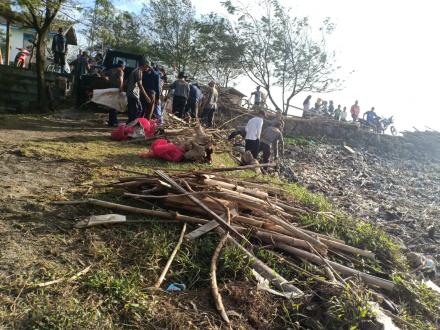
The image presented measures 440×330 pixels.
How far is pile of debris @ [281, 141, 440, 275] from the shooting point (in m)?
9.11

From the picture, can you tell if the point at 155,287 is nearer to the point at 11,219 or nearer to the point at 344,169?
the point at 11,219

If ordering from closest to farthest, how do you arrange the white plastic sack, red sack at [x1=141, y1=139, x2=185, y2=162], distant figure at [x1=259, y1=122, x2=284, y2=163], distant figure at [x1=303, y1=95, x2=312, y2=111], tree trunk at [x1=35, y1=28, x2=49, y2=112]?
1. red sack at [x1=141, y1=139, x2=185, y2=162]
2. the white plastic sack
3. distant figure at [x1=259, y1=122, x2=284, y2=163]
4. tree trunk at [x1=35, y1=28, x2=49, y2=112]
5. distant figure at [x1=303, y1=95, x2=312, y2=111]

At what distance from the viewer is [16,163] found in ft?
17.7

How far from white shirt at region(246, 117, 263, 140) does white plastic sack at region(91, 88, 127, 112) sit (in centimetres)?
337

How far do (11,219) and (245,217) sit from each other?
7.90 feet

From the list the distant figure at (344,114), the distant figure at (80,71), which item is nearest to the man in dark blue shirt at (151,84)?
the distant figure at (80,71)

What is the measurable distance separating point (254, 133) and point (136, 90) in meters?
3.10

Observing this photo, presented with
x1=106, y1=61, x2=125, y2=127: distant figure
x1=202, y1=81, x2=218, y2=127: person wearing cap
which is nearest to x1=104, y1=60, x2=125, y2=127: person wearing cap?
x1=106, y1=61, x2=125, y2=127: distant figure

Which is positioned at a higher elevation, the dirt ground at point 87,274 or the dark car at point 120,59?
the dark car at point 120,59

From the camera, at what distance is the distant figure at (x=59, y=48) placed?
13.8 metres

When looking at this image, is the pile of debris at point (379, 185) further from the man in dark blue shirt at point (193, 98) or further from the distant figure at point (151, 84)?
the distant figure at point (151, 84)

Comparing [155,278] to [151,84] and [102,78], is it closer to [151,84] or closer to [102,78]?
[151,84]

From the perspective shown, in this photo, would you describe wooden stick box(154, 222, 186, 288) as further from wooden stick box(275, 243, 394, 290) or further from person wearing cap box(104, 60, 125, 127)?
person wearing cap box(104, 60, 125, 127)

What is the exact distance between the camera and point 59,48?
14156 mm
